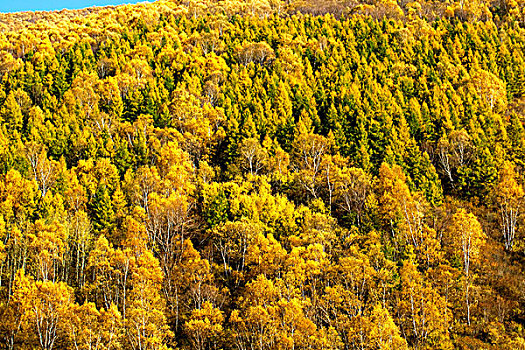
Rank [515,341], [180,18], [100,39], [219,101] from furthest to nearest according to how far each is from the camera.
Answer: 1. [180,18]
2. [100,39]
3. [219,101]
4. [515,341]

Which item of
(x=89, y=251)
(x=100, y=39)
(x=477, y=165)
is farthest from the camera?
(x=100, y=39)

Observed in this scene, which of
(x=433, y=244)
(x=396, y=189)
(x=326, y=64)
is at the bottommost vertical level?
(x=433, y=244)

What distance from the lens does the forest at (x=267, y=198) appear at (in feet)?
176

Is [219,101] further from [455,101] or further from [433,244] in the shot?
[433,244]

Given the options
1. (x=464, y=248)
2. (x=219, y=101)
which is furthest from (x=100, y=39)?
(x=464, y=248)

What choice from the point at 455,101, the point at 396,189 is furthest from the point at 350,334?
the point at 455,101

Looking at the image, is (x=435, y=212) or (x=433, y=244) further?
(x=435, y=212)

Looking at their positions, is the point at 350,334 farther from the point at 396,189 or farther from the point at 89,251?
the point at 89,251

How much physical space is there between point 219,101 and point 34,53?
70.2 m

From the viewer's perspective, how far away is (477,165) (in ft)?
249

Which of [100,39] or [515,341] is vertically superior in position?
[100,39]

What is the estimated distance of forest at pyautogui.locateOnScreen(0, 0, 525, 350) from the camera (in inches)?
2111

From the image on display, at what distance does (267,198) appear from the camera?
7175cm

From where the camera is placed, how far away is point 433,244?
2436 inches
